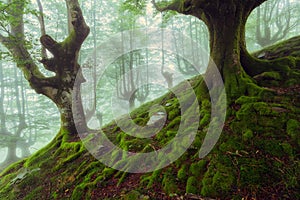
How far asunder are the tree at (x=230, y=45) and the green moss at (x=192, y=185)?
229cm

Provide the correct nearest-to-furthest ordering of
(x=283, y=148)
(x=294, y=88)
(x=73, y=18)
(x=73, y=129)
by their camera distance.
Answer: (x=283, y=148) → (x=294, y=88) → (x=73, y=18) → (x=73, y=129)

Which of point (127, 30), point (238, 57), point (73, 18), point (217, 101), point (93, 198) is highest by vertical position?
point (127, 30)

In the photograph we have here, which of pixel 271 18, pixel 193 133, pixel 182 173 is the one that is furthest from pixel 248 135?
pixel 271 18

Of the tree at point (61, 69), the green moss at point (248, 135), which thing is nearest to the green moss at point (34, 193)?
the tree at point (61, 69)

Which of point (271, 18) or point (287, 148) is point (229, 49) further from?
point (271, 18)

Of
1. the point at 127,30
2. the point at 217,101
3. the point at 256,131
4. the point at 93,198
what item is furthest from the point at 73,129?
the point at 127,30

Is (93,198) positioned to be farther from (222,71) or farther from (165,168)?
(222,71)

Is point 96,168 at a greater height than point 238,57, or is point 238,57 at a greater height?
point 238,57

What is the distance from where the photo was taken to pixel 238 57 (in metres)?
4.54

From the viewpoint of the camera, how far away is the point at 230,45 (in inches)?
178

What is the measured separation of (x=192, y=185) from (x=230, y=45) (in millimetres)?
3638

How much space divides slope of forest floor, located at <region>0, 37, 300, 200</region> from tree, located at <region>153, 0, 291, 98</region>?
0.40 metres

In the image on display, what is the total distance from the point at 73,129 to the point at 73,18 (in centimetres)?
364

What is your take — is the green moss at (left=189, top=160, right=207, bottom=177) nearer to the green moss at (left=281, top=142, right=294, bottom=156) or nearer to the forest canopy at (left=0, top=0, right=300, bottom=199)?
the forest canopy at (left=0, top=0, right=300, bottom=199)
